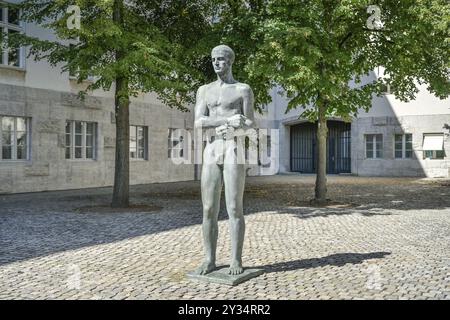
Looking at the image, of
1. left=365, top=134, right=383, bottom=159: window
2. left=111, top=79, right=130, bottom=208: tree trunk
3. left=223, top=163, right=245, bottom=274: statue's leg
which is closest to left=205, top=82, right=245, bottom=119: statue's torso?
left=223, top=163, right=245, bottom=274: statue's leg

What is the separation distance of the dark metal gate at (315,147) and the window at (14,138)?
1784 centimetres

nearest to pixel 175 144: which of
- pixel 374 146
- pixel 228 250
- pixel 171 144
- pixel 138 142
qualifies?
pixel 171 144

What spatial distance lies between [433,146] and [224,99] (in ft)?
75.5

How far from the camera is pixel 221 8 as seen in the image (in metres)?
15.2

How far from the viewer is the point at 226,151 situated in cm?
555

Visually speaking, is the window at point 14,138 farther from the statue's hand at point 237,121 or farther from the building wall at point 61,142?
the statue's hand at point 237,121

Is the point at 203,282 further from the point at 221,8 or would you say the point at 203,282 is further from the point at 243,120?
the point at 221,8

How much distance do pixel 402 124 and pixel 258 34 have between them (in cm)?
1739

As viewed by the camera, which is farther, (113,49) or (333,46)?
(333,46)

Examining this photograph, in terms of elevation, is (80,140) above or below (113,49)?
below

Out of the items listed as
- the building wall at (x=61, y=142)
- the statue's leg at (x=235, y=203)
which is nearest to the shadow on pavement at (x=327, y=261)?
the statue's leg at (x=235, y=203)

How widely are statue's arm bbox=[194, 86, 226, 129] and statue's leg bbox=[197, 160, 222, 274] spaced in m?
0.43

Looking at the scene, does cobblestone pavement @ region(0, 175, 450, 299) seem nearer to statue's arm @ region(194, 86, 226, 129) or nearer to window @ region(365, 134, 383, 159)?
statue's arm @ region(194, 86, 226, 129)

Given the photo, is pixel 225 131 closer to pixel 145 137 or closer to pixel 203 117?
pixel 203 117
